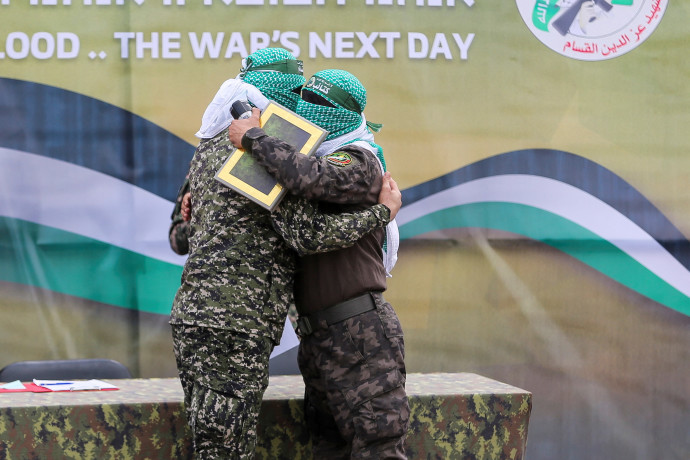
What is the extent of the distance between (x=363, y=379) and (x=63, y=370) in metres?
1.35

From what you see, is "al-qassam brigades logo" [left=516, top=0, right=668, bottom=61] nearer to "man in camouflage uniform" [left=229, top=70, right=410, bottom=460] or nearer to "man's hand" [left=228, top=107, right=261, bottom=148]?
"man in camouflage uniform" [left=229, top=70, right=410, bottom=460]

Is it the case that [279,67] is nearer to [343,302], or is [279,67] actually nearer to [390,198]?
[390,198]

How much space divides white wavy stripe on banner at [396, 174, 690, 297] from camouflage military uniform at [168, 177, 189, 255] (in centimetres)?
99

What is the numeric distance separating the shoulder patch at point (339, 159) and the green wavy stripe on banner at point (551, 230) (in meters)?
1.47

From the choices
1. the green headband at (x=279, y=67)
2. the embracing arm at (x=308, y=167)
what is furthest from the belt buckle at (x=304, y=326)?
the green headband at (x=279, y=67)

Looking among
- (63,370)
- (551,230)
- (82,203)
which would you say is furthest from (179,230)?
(551,230)

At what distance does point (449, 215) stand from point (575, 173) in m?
0.60

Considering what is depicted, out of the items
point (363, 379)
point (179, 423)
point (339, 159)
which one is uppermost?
point (339, 159)

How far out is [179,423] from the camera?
2.66 metres

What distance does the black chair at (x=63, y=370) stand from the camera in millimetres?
3193

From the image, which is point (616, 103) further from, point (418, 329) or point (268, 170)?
point (268, 170)

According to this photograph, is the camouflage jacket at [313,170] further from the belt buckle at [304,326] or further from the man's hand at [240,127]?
the belt buckle at [304,326]

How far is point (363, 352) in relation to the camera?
8.05 feet

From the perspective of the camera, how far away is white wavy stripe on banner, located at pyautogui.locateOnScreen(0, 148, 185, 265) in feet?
12.2
